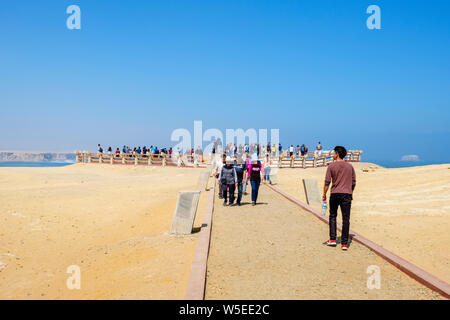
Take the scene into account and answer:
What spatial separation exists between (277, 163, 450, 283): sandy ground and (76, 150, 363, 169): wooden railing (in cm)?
1688

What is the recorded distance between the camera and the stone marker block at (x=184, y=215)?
Answer: 27.6 feet

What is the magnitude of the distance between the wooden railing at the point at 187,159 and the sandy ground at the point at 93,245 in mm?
19478

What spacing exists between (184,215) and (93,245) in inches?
127

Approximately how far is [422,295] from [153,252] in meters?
4.82

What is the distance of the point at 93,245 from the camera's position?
9773 mm

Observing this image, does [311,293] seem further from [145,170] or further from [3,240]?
[145,170]

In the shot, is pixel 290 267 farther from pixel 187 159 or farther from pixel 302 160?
pixel 187 159

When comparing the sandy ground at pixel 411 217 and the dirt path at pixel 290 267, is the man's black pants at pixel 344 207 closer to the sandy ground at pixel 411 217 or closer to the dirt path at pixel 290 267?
the dirt path at pixel 290 267

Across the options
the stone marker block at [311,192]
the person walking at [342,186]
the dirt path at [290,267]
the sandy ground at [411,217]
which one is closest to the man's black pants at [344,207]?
the person walking at [342,186]

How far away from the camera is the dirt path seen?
15.4ft

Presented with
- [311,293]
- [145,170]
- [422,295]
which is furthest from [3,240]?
[145,170]

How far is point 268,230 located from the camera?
855 centimetres

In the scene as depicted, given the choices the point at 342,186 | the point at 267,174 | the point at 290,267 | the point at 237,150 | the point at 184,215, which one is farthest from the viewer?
the point at 237,150

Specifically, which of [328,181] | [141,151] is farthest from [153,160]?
[328,181]
